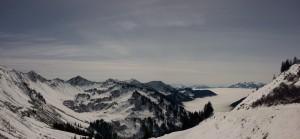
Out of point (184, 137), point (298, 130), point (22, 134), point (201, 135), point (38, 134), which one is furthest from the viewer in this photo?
point (38, 134)

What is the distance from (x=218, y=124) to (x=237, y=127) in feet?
38.2

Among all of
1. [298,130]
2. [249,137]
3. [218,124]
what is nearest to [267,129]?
[249,137]

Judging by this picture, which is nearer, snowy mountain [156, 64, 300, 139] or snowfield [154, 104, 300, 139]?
snowfield [154, 104, 300, 139]

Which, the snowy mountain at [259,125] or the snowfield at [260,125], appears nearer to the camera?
the snowfield at [260,125]

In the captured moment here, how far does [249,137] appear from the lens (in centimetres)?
5303

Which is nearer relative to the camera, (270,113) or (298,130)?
(298,130)

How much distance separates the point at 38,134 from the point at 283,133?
460 feet

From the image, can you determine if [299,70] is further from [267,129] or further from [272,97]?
[267,129]

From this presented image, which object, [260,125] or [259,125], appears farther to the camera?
Answer: [259,125]

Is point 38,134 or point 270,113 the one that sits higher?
point 270,113

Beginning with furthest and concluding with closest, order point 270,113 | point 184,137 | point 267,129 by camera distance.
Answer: point 184,137 < point 270,113 < point 267,129

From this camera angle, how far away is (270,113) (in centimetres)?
5584

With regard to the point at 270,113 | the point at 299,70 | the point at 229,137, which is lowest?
the point at 229,137

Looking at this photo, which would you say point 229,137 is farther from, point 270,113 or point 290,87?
point 290,87
